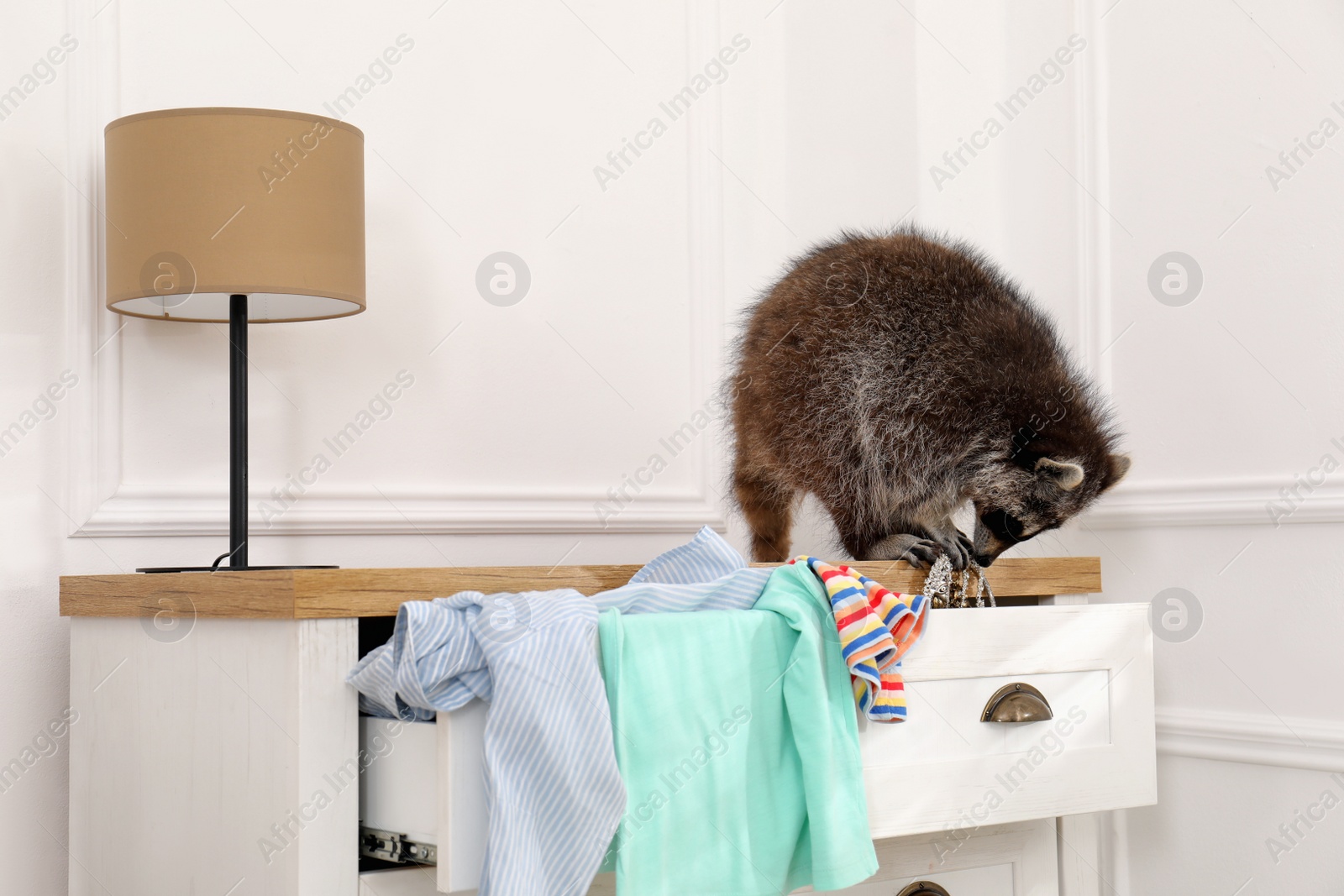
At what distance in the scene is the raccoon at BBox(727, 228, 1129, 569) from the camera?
1067 millimetres

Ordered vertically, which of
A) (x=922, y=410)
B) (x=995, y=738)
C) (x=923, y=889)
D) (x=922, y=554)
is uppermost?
(x=922, y=410)

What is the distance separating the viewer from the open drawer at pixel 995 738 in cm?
85

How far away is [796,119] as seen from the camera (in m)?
1.73

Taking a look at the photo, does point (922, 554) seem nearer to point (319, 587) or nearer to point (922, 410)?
point (922, 410)

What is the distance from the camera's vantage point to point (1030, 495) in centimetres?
107

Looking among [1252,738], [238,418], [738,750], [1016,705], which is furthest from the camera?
[1252,738]

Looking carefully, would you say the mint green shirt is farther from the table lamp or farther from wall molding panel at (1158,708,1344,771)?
wall molding panel at (1158,708,1344,771)

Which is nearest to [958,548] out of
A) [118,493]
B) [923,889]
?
[923,889]

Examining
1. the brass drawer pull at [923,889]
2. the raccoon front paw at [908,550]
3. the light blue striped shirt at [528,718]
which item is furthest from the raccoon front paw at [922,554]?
A: the light blue striped shirt at [528,718]

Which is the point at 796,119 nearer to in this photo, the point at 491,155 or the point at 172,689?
the point at 491,155

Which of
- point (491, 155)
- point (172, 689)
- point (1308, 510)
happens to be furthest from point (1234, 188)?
point (172, 689)

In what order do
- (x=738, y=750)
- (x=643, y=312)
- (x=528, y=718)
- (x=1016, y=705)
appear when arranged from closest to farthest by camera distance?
(x=528, y=718) < (x=738, y=750) < (x=1016, y=705) < (x=643, y=312)

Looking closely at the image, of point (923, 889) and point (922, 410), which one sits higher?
point (922, 410)

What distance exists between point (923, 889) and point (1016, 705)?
212 millimetres
